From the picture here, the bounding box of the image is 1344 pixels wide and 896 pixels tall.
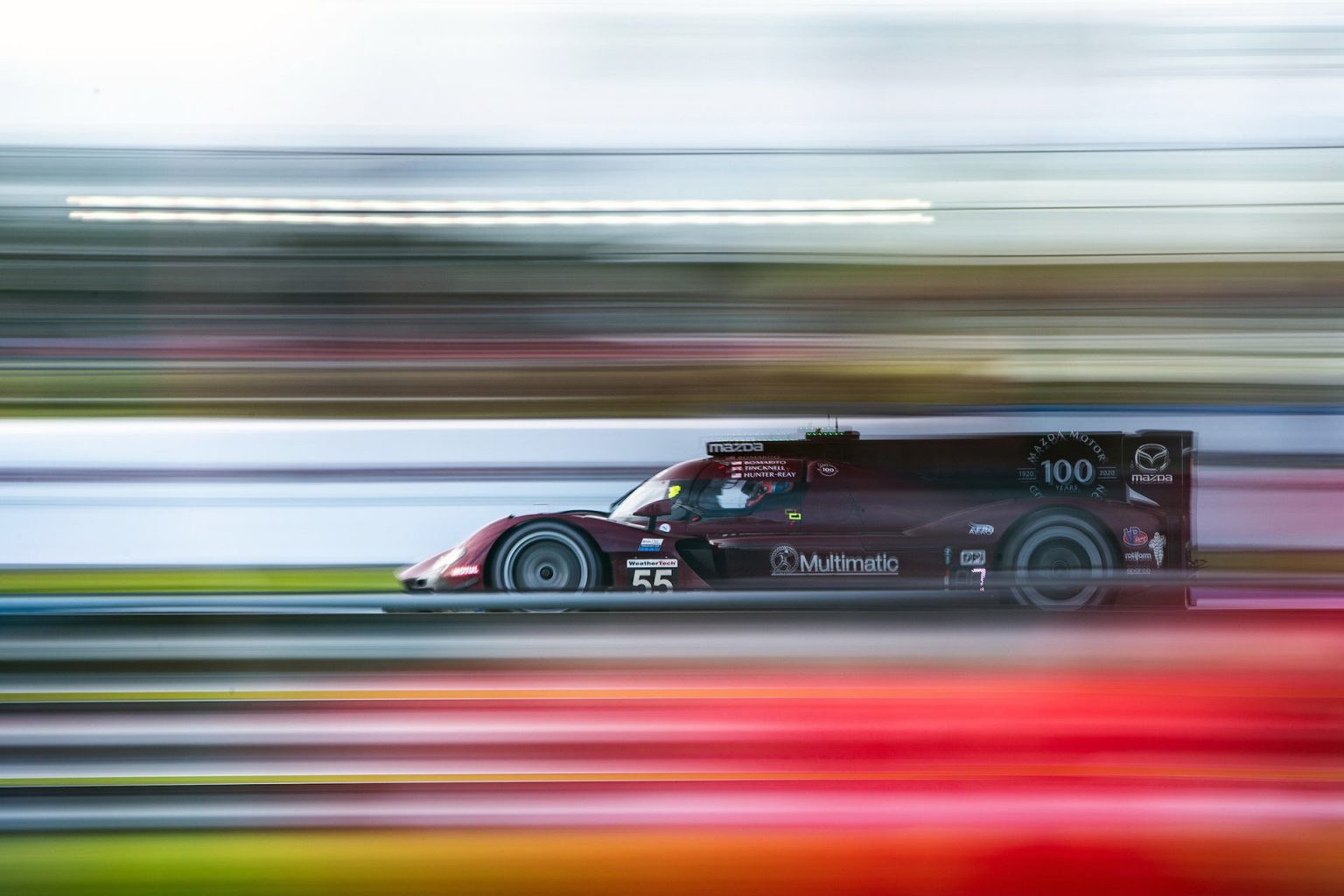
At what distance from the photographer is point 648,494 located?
2.32 metres

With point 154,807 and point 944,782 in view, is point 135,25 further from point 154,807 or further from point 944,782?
point 944,782

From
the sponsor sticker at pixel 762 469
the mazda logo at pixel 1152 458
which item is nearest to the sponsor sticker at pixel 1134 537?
the mazda logo at pixel 1152 458

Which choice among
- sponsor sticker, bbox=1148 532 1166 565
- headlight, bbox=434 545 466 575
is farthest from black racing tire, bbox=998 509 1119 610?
headlight, bbox=434 545 466 575

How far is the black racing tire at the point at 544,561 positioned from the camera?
2564 millimetres

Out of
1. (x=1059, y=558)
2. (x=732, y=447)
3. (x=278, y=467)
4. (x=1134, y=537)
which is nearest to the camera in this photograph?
(x=278, y=467)

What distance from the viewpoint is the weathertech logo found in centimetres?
237

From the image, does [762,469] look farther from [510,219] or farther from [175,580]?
[175,580]

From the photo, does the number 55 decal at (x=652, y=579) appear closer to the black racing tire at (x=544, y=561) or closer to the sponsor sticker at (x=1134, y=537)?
the black racing tire at (x=544, y=561)

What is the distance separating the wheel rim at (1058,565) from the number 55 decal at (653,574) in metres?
0.99

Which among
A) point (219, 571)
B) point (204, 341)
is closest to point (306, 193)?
point (204, 341)

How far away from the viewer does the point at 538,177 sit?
1817 mm

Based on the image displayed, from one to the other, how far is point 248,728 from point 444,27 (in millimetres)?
1305

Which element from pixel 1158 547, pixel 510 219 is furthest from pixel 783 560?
pixel 510 219

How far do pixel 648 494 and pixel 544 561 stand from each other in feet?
2.22
